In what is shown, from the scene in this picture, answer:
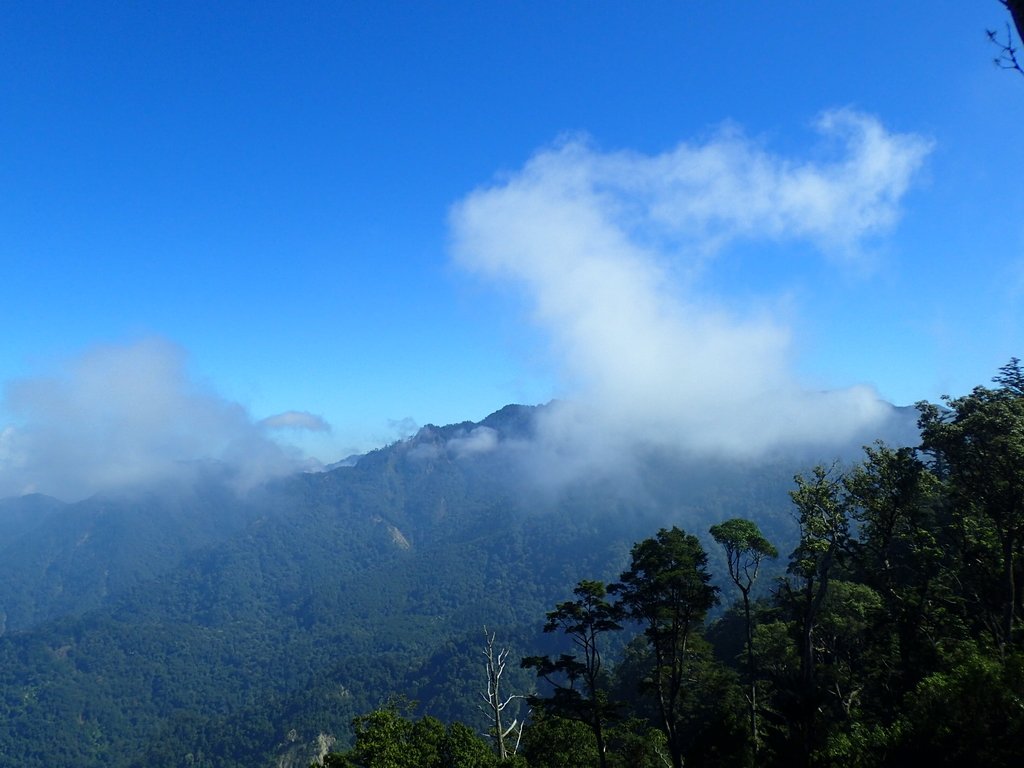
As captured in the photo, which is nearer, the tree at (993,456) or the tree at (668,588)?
the tree at (993,456)

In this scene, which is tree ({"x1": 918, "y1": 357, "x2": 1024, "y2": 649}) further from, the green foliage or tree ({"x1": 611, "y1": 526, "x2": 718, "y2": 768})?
the green foliage

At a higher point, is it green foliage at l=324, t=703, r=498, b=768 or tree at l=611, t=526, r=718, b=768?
tree at l=611, t=526, r=718, b=768

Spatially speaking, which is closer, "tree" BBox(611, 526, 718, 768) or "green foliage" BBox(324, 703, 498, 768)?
"green foliage" BBox(324, 703, 498, 768)

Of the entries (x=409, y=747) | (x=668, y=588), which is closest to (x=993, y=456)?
(x=668, y=588)

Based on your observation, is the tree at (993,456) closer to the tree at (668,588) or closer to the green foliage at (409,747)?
the tree at (668,588)

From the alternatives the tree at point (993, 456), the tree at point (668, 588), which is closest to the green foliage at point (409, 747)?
the tree at point (668, 588)

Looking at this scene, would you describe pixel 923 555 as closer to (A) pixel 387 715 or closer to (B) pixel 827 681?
(B) pixel 827 681

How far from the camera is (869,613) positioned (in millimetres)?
35094

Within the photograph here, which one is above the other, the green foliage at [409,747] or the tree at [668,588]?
the tree at [668,588]

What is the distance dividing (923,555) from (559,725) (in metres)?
23.6

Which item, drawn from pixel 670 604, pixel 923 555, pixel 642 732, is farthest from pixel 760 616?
pixel 670 604

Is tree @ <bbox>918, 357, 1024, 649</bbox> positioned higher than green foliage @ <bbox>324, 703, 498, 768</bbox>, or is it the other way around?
tree @ <bbox>918, 357, 1024, 649</bbox>

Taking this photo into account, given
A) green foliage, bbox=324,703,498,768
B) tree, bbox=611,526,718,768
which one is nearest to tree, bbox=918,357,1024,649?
tree, bbox=611,526,718,768

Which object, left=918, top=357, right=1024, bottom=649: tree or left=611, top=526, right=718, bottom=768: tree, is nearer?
left=918, top=357, right=1024, bottom=649: tree
